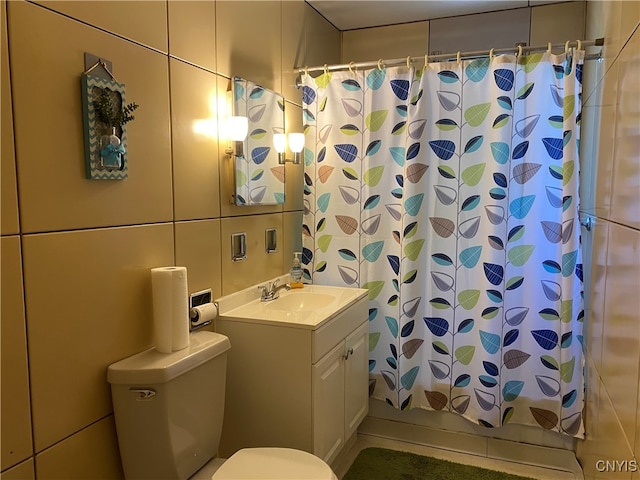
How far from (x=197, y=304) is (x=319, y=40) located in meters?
1.81

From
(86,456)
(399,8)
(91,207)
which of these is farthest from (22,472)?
(399,8)

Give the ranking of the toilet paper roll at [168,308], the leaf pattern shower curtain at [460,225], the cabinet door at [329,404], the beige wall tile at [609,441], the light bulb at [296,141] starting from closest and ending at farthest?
the beige wall tile at [609,441] < the toilet paper roll at [168,308] < the cabinet door at [329,404] < the leaf pattern shower curtain at [460,225] < the light bulb at [296,141]

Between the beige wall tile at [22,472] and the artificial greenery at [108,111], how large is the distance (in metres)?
0.94

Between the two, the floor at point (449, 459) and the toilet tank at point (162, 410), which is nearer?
the toilet tank at point (162, 410)

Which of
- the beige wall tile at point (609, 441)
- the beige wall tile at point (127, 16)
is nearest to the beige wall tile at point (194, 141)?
the beige wall tile at point (127, 16)

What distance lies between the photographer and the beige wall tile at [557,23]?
2602mm

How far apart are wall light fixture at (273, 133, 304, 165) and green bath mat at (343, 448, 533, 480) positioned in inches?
61.9

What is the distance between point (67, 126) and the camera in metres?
1.31

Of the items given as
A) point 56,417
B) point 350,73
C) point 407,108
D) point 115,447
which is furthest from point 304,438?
point 350,73

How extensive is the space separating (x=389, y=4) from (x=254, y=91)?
110 cm

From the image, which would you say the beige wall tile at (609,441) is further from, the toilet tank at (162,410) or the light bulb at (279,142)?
the light bulb at (279,142)

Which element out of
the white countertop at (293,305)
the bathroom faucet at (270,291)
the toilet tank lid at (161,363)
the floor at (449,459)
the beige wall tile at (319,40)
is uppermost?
the beige wall tile at (319,40)

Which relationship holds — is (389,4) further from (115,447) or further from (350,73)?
(115,447)

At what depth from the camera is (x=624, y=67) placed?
4.83ft
